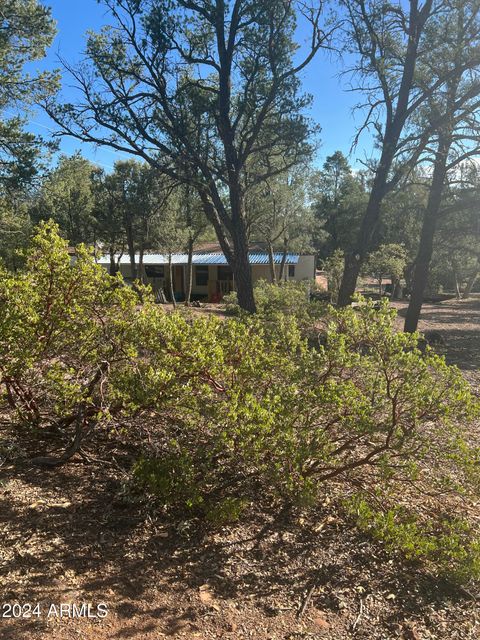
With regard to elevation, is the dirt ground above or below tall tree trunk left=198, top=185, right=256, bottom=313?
below

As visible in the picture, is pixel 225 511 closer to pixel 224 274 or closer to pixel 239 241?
pixel 239 241

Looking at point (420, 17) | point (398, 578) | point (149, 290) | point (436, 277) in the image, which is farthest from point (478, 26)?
point (436, 277)

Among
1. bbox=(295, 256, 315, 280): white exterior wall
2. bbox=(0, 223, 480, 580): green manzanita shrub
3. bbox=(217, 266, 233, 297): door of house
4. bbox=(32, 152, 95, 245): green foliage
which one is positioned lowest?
bbox=(0, 223, 480, 580): green manzanita shrub

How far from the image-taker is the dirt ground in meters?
2.30

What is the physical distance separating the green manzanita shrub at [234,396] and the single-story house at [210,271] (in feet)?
76.0

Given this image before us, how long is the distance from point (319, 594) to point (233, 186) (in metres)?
7.24

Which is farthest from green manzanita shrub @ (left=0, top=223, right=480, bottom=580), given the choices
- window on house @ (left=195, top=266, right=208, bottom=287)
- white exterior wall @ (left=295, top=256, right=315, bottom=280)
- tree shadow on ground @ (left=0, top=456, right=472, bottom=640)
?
white exterior wall @ (left=295, top=256, right=315, bottom=280)

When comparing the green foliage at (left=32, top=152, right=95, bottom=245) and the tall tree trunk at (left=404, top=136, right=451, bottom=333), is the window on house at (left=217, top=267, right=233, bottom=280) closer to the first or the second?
the green foliage at (left=32, top=152, right=95, bottom=245)

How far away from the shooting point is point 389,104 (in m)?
9.02

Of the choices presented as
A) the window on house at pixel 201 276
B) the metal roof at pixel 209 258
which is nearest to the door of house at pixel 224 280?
the metal roof at pixel 209 258

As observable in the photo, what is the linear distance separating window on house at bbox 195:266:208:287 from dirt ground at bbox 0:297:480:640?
84.0ft

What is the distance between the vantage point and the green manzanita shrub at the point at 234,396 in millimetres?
2758

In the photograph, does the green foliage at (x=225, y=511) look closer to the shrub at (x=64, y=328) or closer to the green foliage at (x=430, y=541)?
the green foliage at (x=430, y=541)

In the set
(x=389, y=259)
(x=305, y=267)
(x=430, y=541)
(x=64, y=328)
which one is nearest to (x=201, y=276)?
(x=305, y=267)
